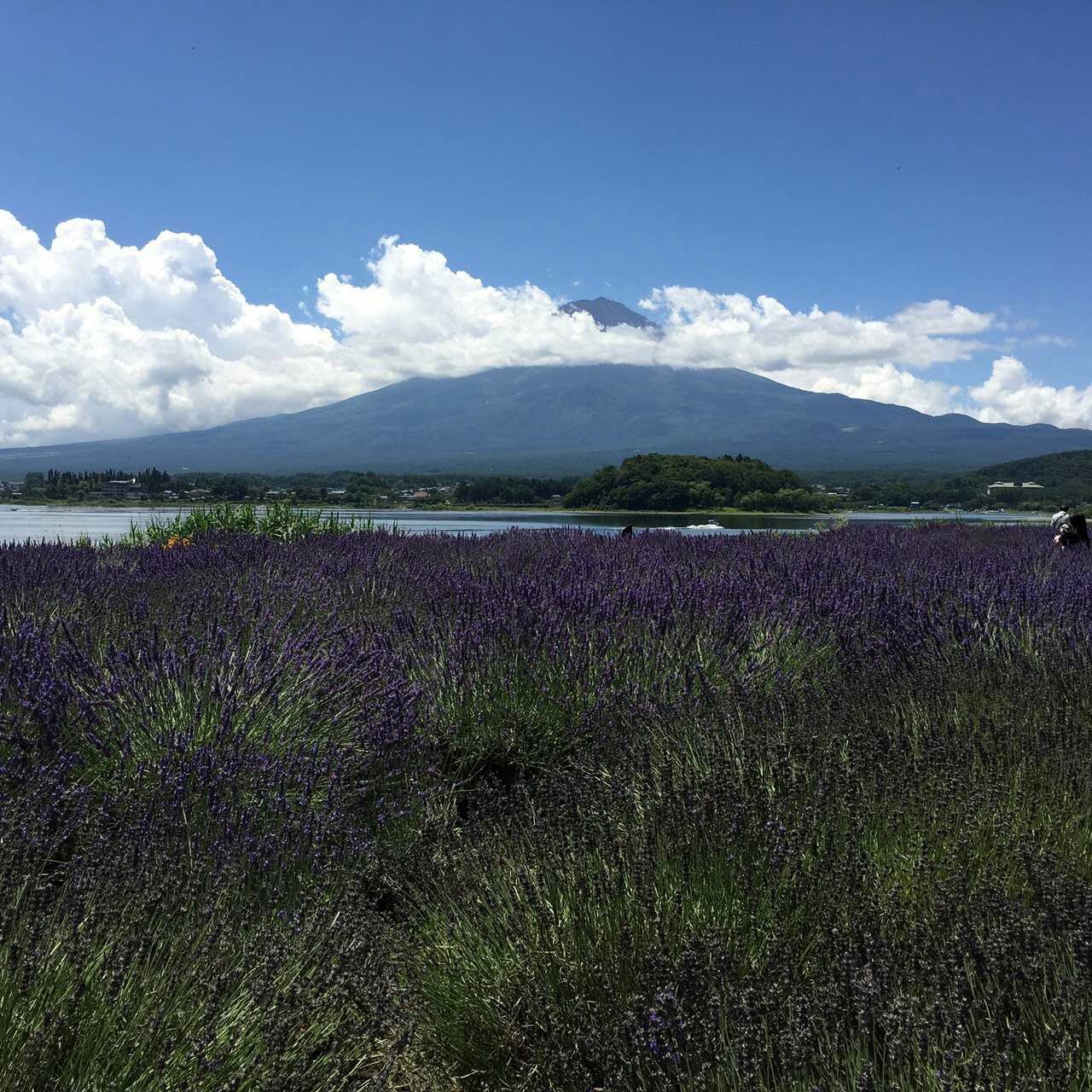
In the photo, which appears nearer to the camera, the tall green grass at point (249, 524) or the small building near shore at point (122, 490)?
the tall green grass at point (249, 524)

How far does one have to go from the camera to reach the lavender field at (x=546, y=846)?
1563mm

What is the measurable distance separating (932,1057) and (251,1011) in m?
1.16

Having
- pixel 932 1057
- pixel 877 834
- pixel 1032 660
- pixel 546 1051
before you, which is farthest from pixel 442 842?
pixel 1032 660

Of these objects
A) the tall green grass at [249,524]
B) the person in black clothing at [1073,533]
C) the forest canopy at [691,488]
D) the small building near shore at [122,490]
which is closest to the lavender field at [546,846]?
the person in black clothing at [1073,533]

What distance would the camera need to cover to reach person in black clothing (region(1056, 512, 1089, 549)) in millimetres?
10023

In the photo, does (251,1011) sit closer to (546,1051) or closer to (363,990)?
(363,990)

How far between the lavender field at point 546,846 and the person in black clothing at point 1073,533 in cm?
575

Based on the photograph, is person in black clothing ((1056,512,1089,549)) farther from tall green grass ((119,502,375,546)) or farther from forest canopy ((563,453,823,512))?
forest canopy ((563,453,823,512))

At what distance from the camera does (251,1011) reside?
1.70m

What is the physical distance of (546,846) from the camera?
236 centimetres

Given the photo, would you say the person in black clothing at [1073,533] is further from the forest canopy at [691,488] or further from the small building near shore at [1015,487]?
the small building near shore at [1015,487]

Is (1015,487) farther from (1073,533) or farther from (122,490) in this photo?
(122,490)

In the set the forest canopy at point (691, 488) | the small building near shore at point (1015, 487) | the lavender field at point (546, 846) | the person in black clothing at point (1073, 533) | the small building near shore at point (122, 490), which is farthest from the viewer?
the small building near shore at point (122, 490)

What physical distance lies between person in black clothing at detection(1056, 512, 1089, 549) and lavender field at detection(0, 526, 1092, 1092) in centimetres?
575
